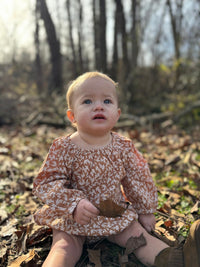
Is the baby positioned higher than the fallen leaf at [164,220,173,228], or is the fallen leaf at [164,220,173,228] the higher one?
the baby

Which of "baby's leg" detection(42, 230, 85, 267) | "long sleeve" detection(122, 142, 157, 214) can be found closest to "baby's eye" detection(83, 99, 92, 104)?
"long sleeve" detection(122, 142, 157, 214)

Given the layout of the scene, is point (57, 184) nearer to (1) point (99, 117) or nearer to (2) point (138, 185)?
(1) point (99, 117)

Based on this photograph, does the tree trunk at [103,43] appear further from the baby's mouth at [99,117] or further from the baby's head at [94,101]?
the baby's mouth at [99,117]

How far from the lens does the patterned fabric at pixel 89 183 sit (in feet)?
5.73

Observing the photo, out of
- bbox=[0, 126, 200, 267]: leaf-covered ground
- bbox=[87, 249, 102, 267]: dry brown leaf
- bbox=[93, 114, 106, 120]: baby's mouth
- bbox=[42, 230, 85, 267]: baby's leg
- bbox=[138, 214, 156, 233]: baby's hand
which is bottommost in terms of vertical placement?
bbox=[0, 126, 200, 267]: leaf-covered ground

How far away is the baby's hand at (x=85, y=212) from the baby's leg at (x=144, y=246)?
406 mm

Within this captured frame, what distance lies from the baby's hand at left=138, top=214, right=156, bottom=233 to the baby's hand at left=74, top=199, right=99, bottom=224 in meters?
0.62

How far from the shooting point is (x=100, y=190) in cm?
190

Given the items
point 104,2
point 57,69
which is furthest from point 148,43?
point 57,69

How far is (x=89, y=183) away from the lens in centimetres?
188

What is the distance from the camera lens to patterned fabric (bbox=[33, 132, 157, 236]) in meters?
1.75

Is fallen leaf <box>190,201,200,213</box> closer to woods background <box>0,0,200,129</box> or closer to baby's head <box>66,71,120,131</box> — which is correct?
baby's head <box>66,71,120,131</box>

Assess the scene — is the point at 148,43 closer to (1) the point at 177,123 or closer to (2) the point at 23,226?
(1) the point at 177,123

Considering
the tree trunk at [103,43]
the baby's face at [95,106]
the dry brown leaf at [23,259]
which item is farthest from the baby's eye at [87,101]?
the tree trunk at [103,43]
